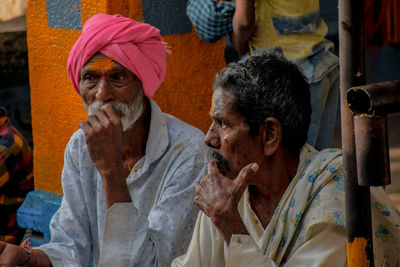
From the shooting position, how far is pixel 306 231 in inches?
95.0

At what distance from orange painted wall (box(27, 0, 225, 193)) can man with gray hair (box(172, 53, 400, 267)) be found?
159 centimetres

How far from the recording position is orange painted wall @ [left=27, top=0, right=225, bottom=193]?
4.30m

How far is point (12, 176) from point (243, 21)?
73.5 inches

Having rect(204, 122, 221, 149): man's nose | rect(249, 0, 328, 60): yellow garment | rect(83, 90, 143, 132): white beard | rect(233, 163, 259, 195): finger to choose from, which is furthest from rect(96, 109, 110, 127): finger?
rect(249, 0, 328, 60): yellow garment

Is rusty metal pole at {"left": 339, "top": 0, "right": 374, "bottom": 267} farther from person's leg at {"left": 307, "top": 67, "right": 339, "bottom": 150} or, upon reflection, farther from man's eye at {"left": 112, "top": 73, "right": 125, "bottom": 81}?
person's leg at {"left": 307, "top": 67, "right": 339, "bottom": 150}

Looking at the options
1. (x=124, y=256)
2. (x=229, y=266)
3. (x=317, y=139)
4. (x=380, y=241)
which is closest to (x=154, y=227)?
(x=124, y=256)

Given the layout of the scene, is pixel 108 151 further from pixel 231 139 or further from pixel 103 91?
pixel 231 139

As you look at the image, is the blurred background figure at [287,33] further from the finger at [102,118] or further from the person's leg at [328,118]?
the finger at [102,118]

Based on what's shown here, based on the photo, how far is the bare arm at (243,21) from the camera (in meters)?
3.62

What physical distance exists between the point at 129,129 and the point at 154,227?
59 cm

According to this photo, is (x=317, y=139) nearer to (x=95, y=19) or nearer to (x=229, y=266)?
(x=95, y=19)

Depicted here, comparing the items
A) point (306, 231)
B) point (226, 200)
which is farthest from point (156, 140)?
point (306, 231)

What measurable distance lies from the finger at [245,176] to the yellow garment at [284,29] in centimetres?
154

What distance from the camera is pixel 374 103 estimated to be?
4.98 feet
